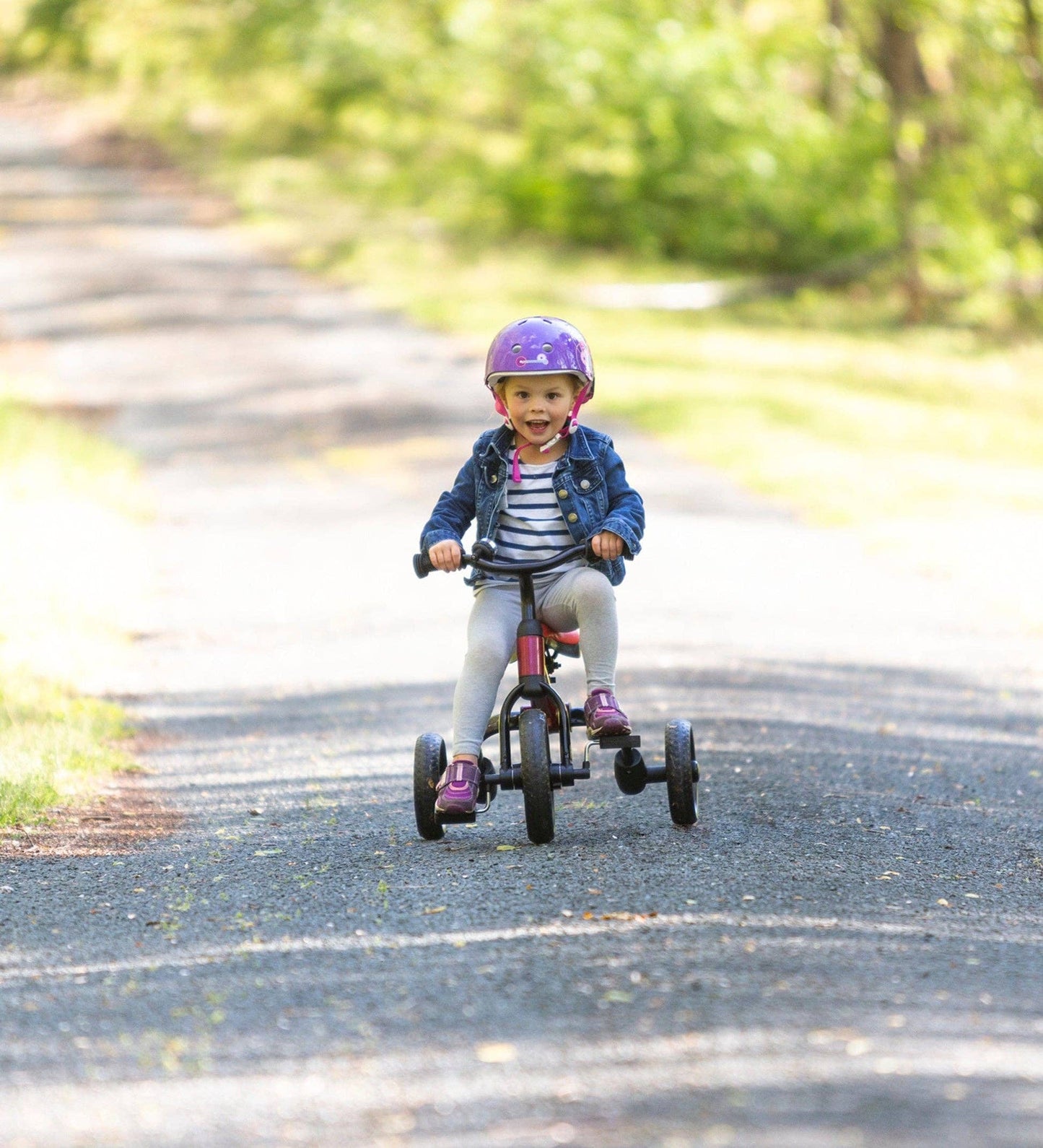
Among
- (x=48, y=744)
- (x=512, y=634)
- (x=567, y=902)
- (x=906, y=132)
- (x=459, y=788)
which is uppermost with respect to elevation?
(x=906, y=132)

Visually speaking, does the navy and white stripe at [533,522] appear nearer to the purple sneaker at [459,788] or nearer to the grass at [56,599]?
the purple sneaker at [459,788]

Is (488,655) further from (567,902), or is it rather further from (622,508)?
(567,902)

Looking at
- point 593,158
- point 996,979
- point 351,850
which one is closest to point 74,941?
point 351,850

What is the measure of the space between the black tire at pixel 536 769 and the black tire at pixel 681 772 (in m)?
0.43

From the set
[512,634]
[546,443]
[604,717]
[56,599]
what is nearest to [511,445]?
[546,443]

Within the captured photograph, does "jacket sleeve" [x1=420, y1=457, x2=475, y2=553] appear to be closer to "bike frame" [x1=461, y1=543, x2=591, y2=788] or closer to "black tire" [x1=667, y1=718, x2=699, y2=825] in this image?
"bike frame" [x1=461, y1=543, x2=591, y2=788]

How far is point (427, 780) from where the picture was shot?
219 inches

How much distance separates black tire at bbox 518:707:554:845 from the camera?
5258mm

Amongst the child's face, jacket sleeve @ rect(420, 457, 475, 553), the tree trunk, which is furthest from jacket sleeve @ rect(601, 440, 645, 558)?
the tree trunk

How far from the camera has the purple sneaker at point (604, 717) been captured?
17.8 feet

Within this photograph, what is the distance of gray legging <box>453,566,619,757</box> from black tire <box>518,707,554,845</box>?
19cm

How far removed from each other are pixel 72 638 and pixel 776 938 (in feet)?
19.3

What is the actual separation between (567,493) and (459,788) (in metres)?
1.02

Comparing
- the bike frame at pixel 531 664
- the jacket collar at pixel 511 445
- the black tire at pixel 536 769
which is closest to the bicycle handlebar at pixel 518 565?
the bike frame at pixel 531 664
